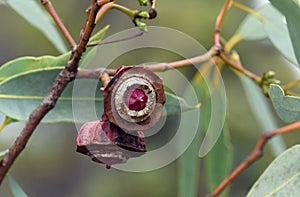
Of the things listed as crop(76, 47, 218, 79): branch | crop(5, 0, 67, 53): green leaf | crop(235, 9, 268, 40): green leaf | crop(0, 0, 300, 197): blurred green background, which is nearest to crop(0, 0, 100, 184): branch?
crop(76, 47, 218, 79): branch

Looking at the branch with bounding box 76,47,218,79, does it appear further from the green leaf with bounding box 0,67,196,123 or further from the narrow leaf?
the narrow leaf

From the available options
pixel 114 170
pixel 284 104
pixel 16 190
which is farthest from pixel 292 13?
pixel 114 170

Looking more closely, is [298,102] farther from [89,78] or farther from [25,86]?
[25,86]

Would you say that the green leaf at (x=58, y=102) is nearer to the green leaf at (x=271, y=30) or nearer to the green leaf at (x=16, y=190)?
the green leaf at (x=16, y=190)

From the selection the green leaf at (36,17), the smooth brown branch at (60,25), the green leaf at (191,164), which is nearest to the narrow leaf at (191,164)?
the green leaf at (191,164)

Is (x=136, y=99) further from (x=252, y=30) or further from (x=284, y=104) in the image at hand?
(x=252, y=30)
